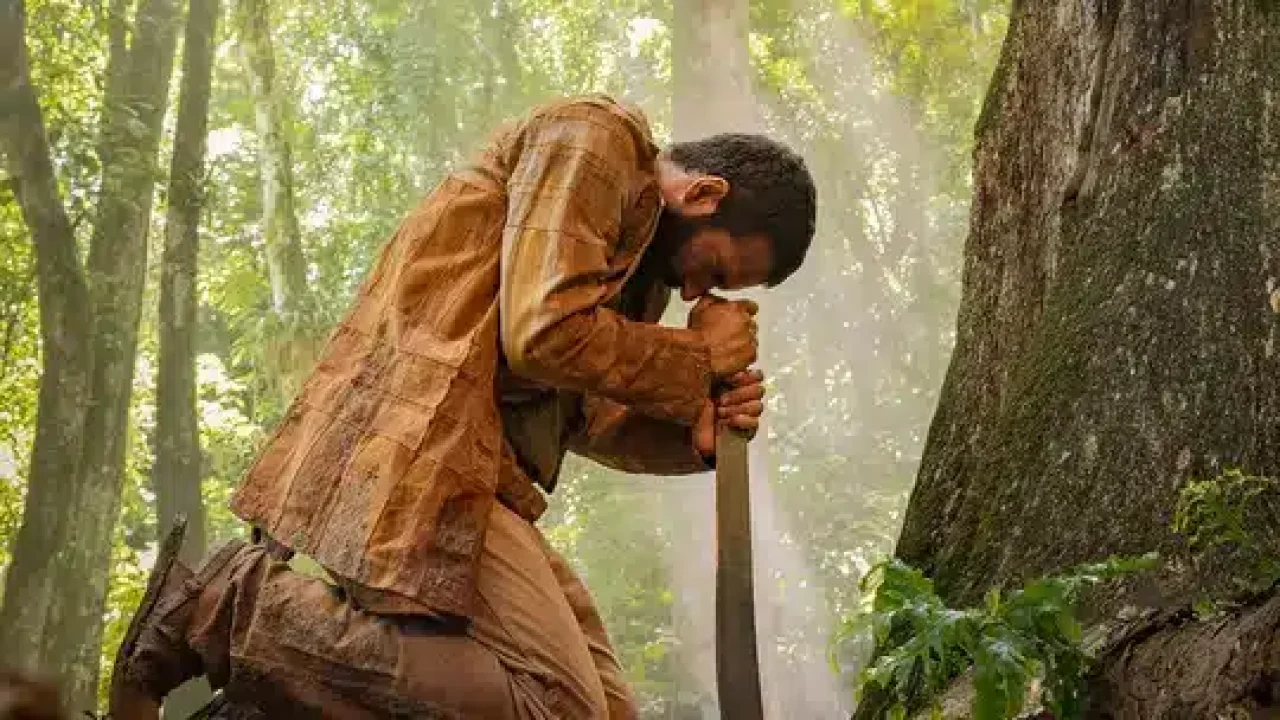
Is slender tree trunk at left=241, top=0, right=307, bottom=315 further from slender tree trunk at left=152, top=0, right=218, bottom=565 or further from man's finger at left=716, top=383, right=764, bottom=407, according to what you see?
man's finger at left=716, top=383, right=764, bottom=407

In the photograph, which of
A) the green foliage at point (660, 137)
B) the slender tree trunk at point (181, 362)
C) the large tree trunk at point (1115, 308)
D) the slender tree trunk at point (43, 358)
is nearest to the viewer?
the large tree trunk at point (1115, 308)

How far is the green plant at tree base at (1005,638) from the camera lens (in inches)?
100.0

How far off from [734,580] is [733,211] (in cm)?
78

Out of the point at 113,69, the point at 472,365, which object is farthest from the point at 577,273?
the point at 113,69

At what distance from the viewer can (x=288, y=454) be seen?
307 cm

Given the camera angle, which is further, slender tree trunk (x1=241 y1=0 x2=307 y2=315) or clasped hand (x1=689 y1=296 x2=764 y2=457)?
slender tree trunk (x1=241 y1=0 x2=307 y2=315)

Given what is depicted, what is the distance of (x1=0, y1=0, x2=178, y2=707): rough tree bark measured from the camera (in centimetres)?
1051

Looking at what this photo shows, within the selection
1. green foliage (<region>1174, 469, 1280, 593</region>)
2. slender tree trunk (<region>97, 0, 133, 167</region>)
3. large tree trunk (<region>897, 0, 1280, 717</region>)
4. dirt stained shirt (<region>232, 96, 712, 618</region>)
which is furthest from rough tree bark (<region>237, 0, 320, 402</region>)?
green foliage (<region>1174, 469, 1280, 593</region>)

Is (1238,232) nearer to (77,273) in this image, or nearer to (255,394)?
(77,273)

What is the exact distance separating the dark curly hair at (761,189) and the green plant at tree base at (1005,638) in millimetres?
772

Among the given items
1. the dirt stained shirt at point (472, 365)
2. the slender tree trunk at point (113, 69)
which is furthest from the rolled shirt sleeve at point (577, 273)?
the slender tree trunk at point (113, 69)

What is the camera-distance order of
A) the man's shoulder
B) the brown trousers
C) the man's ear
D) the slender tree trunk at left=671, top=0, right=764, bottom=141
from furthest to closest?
1. the slender tree trunk at left=671, top=0, right=764, bottom=141
2. the man's ear
3. the man's shoulder
4. the brown trousers

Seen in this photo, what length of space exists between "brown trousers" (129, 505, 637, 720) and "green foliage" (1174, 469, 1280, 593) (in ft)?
3.96

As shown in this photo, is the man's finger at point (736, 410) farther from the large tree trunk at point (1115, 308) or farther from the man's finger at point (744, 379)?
the large tree trunk at point (1115, 308)
